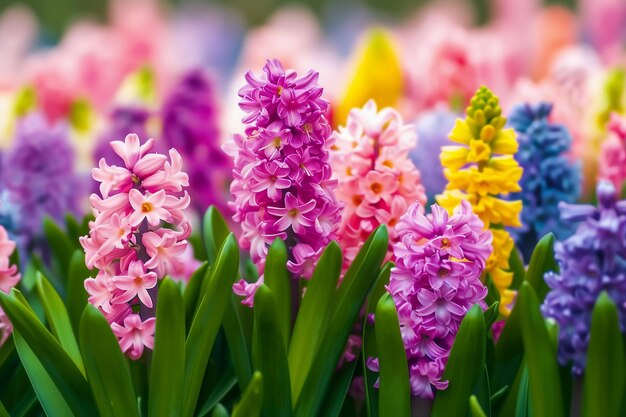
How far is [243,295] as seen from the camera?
728mm

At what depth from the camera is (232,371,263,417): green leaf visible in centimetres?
61

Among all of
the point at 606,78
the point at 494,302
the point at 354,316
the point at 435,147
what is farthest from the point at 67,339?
the point at 606,78

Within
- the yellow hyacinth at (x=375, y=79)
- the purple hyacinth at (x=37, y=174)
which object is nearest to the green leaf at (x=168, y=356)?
the purple hyacinth at (x=37, y=174)

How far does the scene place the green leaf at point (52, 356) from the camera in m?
0.66

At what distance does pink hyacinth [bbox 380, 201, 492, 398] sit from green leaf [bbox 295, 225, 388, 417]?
0.03 metres

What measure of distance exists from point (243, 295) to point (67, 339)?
150 mm

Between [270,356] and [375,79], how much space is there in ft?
2.70

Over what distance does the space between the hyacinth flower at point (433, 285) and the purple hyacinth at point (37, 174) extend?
0.61m

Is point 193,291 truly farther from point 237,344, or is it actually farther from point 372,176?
point 372,176

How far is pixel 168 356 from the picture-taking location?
645 mm

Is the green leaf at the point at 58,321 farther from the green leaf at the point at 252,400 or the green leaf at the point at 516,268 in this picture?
the green leaf at the point at 516,268

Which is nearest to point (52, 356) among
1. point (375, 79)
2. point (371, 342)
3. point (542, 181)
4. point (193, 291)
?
point (193, 291)

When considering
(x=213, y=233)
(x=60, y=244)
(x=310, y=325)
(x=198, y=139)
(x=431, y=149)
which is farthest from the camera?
(x=198, y=139)

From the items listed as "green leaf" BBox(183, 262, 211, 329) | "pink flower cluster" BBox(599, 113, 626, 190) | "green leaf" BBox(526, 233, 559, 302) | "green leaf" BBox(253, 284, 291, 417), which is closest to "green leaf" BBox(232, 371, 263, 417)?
"green leaf" BBox(253, 284, 291, 417)
